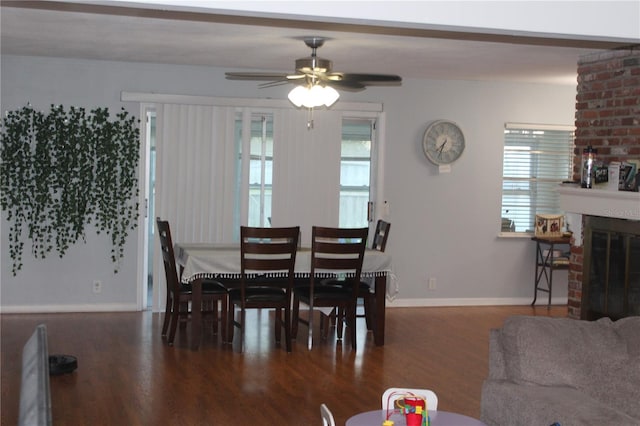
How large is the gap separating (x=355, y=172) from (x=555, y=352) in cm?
507

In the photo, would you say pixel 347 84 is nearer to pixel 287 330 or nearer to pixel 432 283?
pixel 287 330

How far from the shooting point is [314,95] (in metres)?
6.07

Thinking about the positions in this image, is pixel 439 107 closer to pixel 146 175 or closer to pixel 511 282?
pixel 511 282

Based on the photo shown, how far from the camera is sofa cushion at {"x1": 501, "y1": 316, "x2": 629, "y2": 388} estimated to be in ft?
11.9

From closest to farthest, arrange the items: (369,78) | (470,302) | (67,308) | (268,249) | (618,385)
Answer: (618,385)
(369,78)
(268,249)
(67,308)
(470,302)

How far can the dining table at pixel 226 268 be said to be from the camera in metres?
6.25

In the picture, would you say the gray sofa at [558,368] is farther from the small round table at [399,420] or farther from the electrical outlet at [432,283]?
the electrical outlet at [432,283]

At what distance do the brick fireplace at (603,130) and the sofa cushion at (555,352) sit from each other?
7.24 feet

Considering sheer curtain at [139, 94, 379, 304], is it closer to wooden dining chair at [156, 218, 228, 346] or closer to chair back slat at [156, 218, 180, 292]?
wooden dining chair at [156, 218, 228, 346]

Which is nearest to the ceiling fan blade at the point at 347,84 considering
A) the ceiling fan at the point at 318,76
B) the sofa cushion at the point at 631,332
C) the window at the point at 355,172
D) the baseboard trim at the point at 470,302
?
the ceiling fan at the point at 318,76

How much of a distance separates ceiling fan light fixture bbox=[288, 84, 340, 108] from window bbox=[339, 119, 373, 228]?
242 cm

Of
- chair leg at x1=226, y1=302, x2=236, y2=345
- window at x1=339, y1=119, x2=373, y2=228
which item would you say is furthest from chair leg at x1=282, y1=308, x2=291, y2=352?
window at x1=339, y1=119, x2=373, y2=228

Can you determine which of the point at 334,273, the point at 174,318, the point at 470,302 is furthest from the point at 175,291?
the point at 470,302

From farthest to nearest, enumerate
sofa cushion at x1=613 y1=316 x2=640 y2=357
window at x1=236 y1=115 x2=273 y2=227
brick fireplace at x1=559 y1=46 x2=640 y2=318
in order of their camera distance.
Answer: window at x1=236 y1=115 x2=273 y2=227, brick fireplace at x1=559 y1=46 x2=640 y2=318, sofa cushion at x1=613 y1=316 x2=640 y2=357
